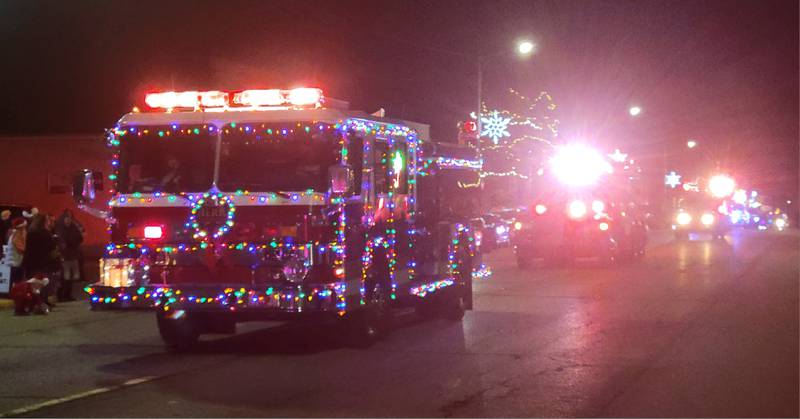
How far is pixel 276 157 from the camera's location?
34.5ft

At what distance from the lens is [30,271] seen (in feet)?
49.8

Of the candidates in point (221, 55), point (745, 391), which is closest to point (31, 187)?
point (221, 55)

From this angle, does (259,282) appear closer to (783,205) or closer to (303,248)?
(303,248)

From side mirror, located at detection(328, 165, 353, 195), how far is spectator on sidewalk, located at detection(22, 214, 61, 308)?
6974 millimetres

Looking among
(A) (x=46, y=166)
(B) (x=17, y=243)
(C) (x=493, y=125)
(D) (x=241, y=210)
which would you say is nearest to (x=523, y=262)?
(B) (x=17, y=243)

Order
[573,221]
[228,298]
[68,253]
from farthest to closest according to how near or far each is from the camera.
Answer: [573,221]
[68,253]
[228,298]

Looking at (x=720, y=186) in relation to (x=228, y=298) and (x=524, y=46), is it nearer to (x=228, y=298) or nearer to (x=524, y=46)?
(x=524, y=46)

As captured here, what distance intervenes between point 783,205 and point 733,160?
53.6 ft

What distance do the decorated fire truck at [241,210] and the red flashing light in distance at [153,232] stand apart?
1 centimetres

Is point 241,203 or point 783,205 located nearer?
point 241,203

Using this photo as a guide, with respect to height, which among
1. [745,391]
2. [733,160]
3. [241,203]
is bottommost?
[745,391]

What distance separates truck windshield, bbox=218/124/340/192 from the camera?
34.2 ft

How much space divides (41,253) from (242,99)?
6.17 m

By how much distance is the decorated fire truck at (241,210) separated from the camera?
10.2 meters
